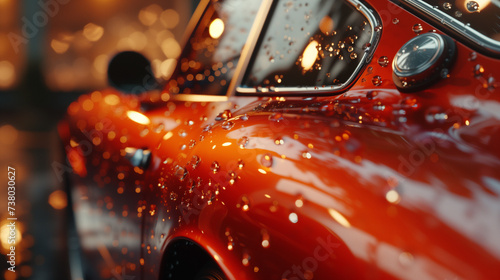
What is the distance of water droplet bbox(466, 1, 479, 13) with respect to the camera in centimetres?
98

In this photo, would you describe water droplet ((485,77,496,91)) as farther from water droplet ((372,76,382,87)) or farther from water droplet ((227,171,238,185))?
water droplet ((227,171,238,185))

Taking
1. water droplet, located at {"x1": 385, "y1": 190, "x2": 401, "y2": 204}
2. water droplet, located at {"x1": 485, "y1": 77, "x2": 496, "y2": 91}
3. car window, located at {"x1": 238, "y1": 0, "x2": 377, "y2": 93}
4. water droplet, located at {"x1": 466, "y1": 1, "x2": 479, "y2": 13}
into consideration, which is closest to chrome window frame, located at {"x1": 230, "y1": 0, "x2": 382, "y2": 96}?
car window, located at {"x1": 238, "y1": 0, "x2": 377, "y2": 93}

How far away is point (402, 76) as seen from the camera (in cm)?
96

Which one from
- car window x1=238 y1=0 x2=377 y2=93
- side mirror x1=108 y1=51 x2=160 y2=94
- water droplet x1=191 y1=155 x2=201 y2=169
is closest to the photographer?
car window x1=238 y1=0 x2=377 y2=93

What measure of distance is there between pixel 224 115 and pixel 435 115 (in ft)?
2.49

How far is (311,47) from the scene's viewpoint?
136 cm

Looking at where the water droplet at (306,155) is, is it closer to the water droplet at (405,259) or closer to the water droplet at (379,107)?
the water droplet at (379,107)

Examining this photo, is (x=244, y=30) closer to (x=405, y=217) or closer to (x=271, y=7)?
(x=271, y=7)

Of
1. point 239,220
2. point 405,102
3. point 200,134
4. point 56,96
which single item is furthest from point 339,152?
point 56,96

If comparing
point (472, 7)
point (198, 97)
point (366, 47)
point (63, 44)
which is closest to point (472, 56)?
point (472, 7)

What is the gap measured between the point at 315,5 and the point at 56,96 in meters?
9.88

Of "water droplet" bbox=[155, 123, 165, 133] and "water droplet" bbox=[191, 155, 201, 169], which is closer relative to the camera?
"water droplet" bbox=[191, 155, 201, 169]

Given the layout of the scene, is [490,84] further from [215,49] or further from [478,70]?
[215,49]

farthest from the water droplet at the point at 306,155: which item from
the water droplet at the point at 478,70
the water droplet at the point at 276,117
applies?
the water droplet at the point at 478,70
